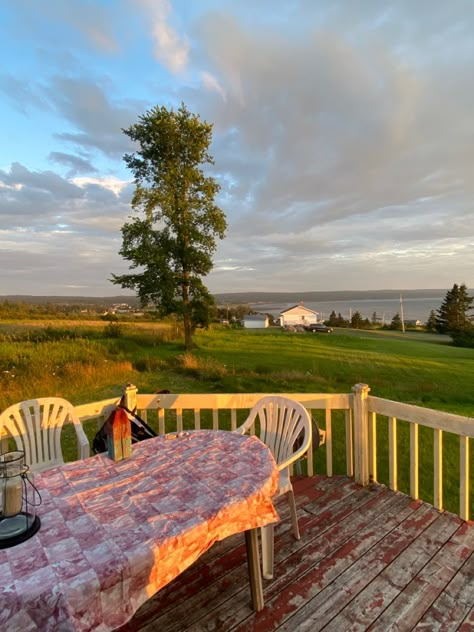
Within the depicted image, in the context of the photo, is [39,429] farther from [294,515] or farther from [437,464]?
[437,464]

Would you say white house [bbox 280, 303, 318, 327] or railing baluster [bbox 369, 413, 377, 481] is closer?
railing baluster [bbox 369, 413, 377, 481]

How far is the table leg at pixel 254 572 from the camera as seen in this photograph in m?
1.57

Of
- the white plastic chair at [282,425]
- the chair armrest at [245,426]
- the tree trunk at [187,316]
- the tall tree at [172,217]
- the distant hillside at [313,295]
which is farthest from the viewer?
the distant hillside at [313,295]

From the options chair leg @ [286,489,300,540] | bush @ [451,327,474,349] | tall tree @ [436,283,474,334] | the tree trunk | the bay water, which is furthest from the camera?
the bay water

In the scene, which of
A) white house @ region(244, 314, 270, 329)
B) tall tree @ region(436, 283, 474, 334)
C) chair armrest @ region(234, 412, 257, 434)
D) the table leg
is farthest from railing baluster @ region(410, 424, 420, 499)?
white house @ region(244, 314, 270, 329)

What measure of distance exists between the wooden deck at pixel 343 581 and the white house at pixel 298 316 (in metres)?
51.3

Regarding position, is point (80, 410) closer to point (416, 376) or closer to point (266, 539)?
point (266, 539)

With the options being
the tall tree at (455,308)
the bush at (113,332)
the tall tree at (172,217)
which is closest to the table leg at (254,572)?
the tall tree at (172,217)

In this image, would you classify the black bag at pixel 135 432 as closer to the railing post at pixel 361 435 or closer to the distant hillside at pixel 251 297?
the railing post at pixel 361 435

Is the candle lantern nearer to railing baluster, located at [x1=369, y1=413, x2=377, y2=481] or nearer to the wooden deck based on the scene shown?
the wooden deck

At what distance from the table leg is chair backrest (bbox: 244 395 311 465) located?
0.74 metres

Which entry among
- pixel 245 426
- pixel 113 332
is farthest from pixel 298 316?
pixel 245 426

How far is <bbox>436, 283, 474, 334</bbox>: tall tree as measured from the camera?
37.2m

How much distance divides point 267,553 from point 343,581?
423mm
